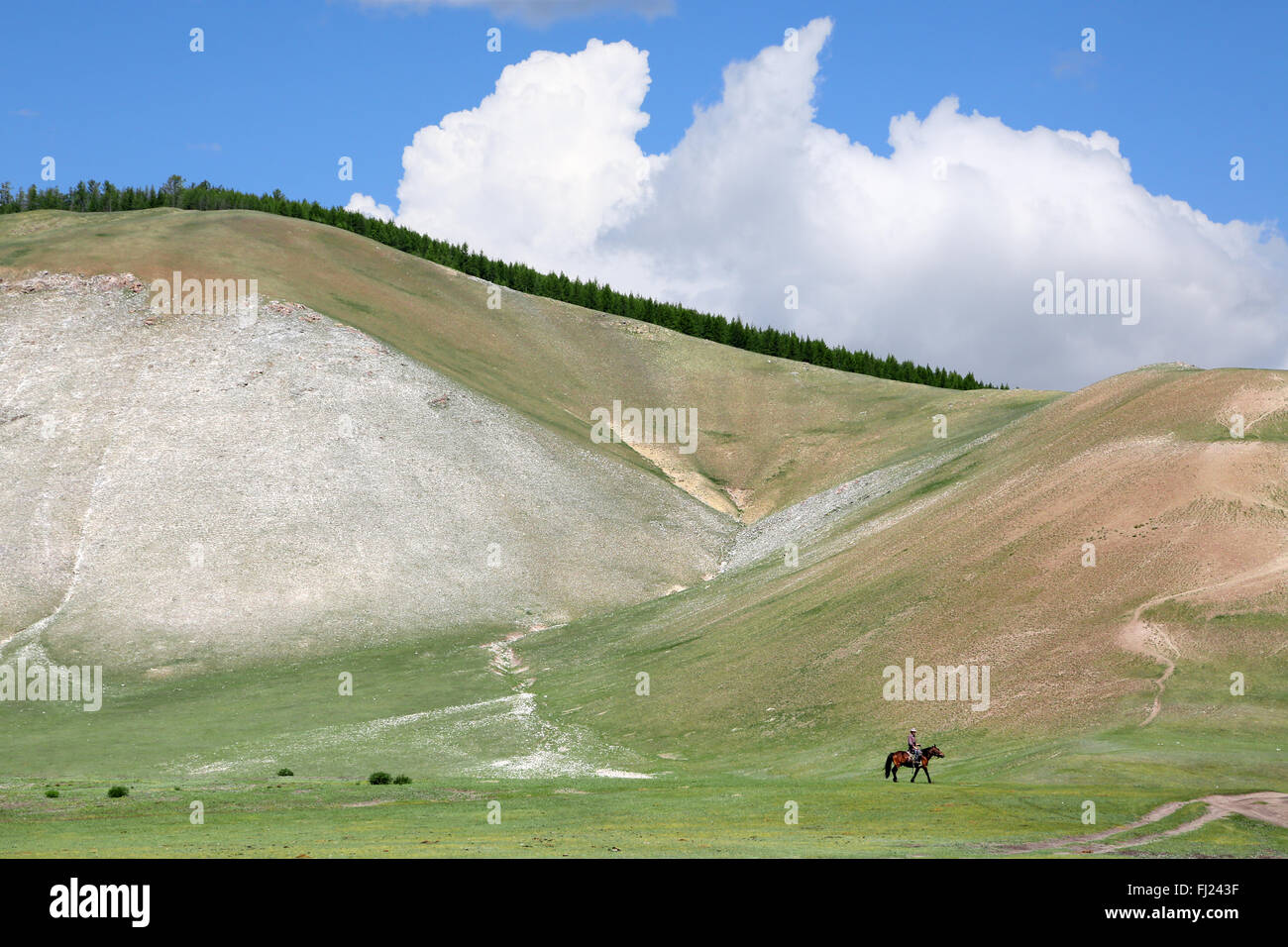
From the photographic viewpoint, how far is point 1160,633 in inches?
1756

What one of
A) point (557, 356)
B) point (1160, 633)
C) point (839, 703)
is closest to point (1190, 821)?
point (1160, 633)

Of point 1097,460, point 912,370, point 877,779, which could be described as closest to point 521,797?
point 877,779

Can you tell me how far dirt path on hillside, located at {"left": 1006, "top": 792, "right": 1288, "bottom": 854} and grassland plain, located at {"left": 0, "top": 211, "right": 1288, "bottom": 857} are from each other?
0.38m

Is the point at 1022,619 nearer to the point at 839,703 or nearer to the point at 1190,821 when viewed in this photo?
the point at 839,703

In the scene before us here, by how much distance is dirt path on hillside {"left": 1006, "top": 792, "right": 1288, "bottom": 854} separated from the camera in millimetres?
25953

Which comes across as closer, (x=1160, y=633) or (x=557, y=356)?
(x=1160, y=633)

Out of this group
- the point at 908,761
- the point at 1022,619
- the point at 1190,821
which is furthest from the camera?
the point at 1022,619

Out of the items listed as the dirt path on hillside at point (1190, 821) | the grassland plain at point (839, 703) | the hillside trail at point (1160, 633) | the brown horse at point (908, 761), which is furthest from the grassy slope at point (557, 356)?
the dirt path on hillside at point (1190, 821)

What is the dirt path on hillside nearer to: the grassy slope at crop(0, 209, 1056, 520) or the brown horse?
the brown horse

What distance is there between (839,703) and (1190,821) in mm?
21076

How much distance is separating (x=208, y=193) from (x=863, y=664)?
166218 mm

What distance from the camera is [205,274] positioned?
121500mm
